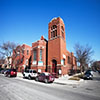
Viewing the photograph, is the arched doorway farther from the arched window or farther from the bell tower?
the arched window

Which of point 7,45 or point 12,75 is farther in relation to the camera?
point 7,45

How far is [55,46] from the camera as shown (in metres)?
22.5

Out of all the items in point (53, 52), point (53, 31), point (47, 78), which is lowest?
point (47, 78)

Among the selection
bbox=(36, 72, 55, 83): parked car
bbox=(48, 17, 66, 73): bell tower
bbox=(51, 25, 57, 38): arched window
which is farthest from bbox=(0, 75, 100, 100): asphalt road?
bbox=(51, 25, 57, 38): arched window

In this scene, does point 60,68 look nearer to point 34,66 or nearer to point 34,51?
point 34,66

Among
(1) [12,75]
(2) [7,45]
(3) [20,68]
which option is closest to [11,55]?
(2) [7,45]

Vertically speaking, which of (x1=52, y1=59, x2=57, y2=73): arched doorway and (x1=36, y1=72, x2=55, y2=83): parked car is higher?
(x1=52, y1=59, x2=57, y2=73): arched doorway

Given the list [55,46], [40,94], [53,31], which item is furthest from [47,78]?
[53,31]

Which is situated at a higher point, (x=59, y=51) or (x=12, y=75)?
(x=59, y=51)

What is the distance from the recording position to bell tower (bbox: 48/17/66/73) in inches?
835

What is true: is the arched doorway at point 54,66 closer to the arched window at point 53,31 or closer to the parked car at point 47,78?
the arched window at point 53,31

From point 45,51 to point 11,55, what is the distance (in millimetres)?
15631

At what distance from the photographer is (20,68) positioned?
33562 mm

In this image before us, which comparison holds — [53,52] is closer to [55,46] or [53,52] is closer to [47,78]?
[55,46]
